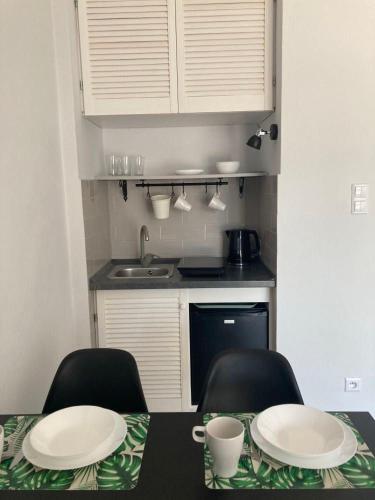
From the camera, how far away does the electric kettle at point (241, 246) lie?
97.9 inches

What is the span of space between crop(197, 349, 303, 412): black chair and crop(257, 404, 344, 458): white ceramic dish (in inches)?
11.7

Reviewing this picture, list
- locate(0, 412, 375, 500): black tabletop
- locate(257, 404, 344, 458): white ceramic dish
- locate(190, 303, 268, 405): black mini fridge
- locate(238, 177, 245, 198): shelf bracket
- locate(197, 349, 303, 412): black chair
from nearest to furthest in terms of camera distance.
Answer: locate(0, 412, 375, 500): black tabletop < locate(257, 404, 344, 458): white ceramic dish < locate(197, 349, 303, 412): black chair < locate(190, 303, 268, 405): black mini fridge < locate(238, 177, 245, 198): shelf bracket

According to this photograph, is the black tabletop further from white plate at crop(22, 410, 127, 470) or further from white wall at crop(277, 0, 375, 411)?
white wall at crop(277, 0, 375, 411)

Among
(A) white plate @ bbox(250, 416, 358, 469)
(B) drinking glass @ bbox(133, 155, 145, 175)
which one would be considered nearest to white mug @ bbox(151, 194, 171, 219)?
(B) drinking glass @ bbox(133, 155, 145, 175)

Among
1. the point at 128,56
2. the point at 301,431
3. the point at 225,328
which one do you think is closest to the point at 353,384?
the point at 225,328

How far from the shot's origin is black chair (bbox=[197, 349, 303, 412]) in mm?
1356

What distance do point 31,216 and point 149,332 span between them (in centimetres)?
96

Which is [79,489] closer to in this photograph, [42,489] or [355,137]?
[42,489]

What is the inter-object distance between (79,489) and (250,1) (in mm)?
2227

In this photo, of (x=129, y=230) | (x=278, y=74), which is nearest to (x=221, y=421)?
(x=278, y=74)

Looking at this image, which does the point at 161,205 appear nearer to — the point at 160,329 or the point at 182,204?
the point at 182,204

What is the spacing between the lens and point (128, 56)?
→ 208 centimetres

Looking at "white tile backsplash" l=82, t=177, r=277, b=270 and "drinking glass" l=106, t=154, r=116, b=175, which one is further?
"white tile backsplash" l=82, t=177, r=277, b=270

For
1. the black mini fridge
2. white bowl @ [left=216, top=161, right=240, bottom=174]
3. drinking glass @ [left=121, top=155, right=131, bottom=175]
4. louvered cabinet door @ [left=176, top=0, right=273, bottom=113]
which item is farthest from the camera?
drinking glass @ [left=121, top=155, right=131, bottom=175]
